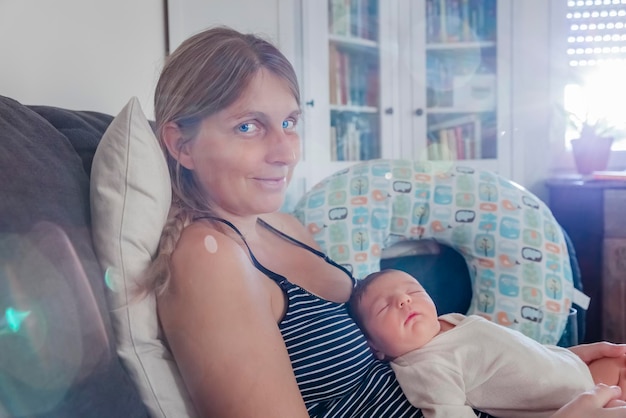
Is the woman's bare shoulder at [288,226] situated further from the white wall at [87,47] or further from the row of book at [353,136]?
the row of book at [353,136]

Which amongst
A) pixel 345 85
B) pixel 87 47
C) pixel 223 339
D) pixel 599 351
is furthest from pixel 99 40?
pixel 345 85

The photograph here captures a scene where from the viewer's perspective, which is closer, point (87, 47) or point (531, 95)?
point (87, 47)

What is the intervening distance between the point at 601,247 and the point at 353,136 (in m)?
1.01

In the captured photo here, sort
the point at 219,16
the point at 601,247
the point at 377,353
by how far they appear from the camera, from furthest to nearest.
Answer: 1. the point at 601,247
2. the point at 219,16
3. the point at 377,353

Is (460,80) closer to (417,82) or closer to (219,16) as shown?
(417,82)

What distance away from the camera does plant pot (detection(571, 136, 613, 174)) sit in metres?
2.34

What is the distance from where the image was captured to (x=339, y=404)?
34.7 inches

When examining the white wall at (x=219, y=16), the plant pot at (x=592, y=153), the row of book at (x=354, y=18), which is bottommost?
the plant pot at (x=592, y=153)

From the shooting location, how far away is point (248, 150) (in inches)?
34.1

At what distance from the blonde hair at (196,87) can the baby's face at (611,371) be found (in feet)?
2.16

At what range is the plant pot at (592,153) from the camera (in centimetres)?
234

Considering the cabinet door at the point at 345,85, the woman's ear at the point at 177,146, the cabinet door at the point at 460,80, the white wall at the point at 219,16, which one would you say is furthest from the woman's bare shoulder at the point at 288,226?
the cabinet door at the point at 460,80

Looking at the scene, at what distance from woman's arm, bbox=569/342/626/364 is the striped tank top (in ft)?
0.75

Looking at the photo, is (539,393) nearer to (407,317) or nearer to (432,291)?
(407,317)
